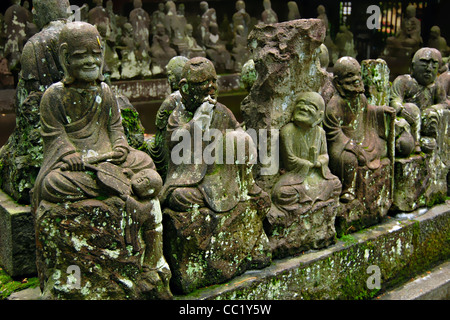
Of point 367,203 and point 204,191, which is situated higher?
point 204,191

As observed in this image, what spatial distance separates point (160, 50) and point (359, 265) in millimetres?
8759

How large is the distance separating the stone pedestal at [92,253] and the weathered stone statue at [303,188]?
1.23 m

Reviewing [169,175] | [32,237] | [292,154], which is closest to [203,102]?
[169,175]

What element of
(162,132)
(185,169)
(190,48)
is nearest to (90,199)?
(185,169)

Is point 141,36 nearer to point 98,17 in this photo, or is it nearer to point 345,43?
point 98,17

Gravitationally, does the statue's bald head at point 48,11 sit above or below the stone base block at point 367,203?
above

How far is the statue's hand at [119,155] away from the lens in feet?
12.2

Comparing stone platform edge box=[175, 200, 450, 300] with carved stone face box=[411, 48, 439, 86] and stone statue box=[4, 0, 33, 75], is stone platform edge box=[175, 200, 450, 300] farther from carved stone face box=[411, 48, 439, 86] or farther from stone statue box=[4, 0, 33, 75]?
stone statue box=[4, 0, 33, 75]

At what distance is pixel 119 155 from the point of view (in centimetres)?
373

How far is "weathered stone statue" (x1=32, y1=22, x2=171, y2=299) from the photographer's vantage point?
3467 mm

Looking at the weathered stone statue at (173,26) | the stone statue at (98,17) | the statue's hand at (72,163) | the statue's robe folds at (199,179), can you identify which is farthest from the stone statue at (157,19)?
the statue's hand at (72,163)

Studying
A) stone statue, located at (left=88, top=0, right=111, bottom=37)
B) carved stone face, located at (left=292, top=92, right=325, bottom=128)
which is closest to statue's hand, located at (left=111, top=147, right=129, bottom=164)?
carved stone face, located at (left=292, top=92, right=325, bottom=128)

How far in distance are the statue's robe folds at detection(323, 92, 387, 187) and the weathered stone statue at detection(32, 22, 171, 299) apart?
1.97m

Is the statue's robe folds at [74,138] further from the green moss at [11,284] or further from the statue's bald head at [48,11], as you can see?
the statue's bald head at [48,11]
